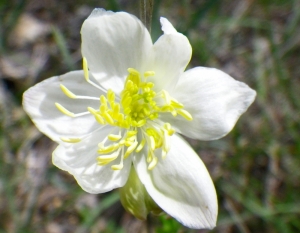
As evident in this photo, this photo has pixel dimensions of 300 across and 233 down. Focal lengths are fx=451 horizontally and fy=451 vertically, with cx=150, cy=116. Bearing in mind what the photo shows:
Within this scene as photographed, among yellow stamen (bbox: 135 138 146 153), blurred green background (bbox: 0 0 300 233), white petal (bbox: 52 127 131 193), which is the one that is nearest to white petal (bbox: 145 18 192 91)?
yellow stamen (bbox: 135 138 146 153)

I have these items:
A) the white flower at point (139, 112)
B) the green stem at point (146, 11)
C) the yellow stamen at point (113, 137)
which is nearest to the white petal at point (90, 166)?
the white flower at point (139, 112)

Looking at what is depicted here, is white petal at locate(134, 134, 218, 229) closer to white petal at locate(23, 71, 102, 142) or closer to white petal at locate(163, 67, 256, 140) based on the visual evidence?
white petal at locate(163, 67, 256, 140)

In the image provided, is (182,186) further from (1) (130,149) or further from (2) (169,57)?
(2) (169,57)

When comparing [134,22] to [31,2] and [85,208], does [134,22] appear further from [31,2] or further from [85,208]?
[31,2]

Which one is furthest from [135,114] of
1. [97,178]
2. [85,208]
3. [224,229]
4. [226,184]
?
[224,229]

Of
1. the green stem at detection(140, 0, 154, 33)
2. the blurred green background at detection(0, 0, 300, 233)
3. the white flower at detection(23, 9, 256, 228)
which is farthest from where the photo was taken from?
the blurred green background at detection(0, 0, 300, 233)
